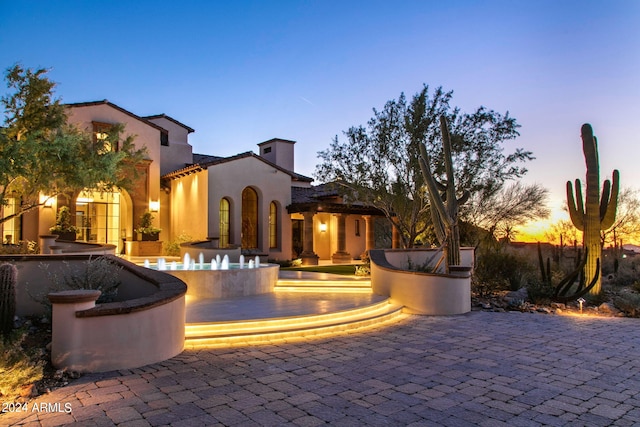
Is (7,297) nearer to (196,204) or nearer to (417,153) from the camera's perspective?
(417,153)

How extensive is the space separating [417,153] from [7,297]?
45.5ft

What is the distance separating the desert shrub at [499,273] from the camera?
1468 centimetres

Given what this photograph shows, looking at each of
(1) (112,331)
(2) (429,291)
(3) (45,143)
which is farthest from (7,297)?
(2) (429,291)

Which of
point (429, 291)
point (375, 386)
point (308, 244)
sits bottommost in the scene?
point (375, 386)

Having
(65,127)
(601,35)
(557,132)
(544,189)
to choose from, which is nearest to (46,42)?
(65,127)

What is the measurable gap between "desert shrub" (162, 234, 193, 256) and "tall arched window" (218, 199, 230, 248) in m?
1.66

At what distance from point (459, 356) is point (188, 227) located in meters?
17.1

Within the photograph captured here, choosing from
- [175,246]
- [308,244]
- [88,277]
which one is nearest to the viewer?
[88,277]

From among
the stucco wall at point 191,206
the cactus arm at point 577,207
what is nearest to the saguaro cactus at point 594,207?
the cactus arm at point 577,207

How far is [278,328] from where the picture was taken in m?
8.34

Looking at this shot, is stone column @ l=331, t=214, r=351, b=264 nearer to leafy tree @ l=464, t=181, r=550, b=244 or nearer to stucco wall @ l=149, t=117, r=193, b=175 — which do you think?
leafy tree @ l=464, t=181, r=550, b=244

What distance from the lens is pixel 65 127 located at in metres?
11.6

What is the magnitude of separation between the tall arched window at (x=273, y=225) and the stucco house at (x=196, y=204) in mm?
55

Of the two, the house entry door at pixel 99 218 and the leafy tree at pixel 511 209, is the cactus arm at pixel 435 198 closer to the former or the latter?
the leafy tree at pixel 511 209
